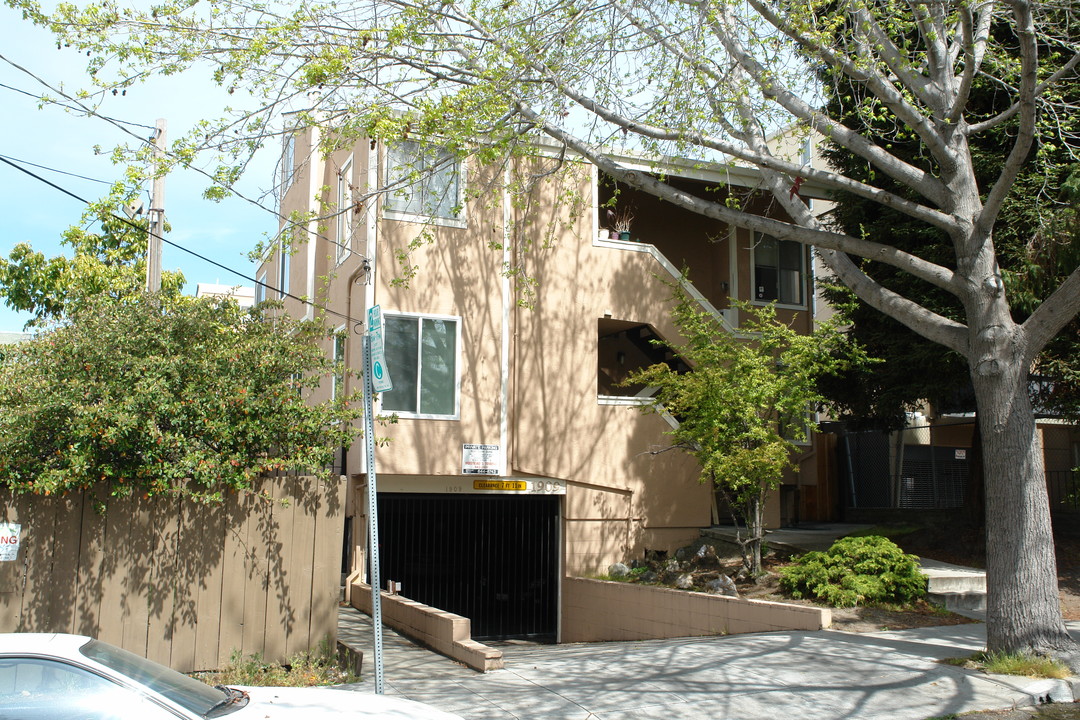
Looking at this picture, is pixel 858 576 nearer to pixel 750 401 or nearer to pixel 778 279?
pixel 750 401

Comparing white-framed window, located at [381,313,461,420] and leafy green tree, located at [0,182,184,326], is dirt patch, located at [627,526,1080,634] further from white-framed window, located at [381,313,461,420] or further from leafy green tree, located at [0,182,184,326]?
leafy green tree, located at [0,182,184,326]

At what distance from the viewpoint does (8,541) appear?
8.20 m

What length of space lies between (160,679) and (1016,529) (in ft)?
26.1

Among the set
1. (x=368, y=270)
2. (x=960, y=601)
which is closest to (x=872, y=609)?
(x=960, y=601)

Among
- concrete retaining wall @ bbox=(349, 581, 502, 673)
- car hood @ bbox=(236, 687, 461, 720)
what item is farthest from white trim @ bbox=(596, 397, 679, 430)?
car hood @ bbox=(236, 687, 461, 720)

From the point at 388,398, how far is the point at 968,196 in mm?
8753

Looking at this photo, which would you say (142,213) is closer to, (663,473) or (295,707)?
(663,473)

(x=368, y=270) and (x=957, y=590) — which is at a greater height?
(x=368, y=270)

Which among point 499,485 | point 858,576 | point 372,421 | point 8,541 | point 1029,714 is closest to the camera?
point 372,421

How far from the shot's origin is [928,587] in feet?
42.0

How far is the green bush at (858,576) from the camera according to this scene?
12.0 m

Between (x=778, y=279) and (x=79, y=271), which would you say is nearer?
(x=79, y=271)

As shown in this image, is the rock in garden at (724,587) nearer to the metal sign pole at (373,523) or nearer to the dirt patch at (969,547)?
the dirt patch at (969,547)

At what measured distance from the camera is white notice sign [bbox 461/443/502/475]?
15.2 meters
